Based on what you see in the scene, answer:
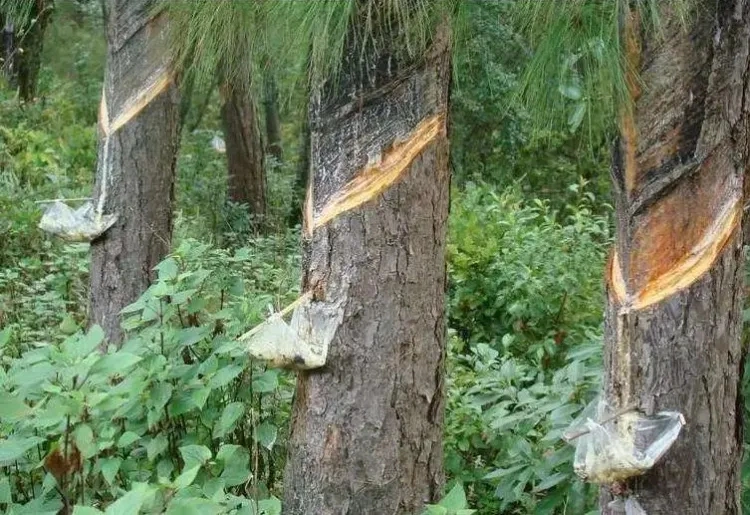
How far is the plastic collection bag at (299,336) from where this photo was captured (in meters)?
2.88

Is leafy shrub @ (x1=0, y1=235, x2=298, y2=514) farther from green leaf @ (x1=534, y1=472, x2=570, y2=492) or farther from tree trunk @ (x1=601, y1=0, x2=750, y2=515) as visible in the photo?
tree trunk @ (x1=601, y1=0, x2=750, y2=515)

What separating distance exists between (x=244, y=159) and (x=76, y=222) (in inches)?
197

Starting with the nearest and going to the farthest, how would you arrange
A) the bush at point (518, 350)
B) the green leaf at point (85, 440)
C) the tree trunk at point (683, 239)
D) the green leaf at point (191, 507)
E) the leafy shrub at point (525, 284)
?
1. the green leaf at point (191, 507)
2. the tree trunk at point (683, 239)
3. the green leaf at point (85, 440)
4. the bush at point (518, 350)
5. the leafy shrub at point (525, 284)

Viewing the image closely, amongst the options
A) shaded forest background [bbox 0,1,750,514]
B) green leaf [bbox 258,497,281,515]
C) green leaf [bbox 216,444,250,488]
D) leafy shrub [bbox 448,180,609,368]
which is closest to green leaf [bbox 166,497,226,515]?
shaded forest background [bbox 0,1,750,514]

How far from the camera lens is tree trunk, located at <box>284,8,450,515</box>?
2.98 m

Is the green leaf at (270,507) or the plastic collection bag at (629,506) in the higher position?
the plastic collection bag at (629,506)

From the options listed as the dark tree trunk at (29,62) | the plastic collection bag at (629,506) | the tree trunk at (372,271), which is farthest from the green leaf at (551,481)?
the dark tree trunk at (29,62)

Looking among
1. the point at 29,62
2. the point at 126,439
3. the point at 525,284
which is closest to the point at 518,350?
the point at 525,284

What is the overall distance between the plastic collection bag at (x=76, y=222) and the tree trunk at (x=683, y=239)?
8.57 ft

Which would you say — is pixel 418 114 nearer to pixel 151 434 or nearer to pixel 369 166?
pixel 369 166

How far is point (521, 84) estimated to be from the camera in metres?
2.65

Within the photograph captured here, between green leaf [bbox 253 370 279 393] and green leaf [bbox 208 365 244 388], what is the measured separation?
4.7 inches

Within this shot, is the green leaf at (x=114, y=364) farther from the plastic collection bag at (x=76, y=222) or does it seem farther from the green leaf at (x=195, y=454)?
the plastic collection bag at (x=76, y=222)

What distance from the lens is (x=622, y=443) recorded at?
8.46 feet
